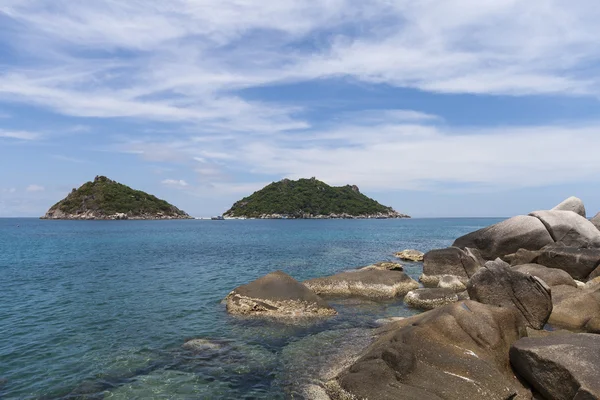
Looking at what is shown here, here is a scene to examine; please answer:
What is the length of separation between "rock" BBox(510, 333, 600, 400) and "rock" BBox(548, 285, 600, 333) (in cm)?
638

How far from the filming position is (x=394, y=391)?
1021 cm

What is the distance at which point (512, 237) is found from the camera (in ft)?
110

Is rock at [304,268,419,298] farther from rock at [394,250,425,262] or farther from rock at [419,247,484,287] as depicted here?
rock at [394,250,425,262]

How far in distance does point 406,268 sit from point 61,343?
2949cm

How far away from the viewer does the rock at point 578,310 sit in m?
15.8

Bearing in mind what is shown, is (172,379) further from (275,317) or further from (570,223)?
(570,223)

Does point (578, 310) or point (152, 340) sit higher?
point (578, 310)

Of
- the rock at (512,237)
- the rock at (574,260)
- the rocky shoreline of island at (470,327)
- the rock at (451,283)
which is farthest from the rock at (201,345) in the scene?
the rock at (512,237)

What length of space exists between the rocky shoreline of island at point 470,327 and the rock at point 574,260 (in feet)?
0.19

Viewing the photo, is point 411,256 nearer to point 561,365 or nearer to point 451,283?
point 451,283

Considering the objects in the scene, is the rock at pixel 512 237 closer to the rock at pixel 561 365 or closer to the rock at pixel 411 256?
the rock at pixel 411 256

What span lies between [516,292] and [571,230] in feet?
71.8

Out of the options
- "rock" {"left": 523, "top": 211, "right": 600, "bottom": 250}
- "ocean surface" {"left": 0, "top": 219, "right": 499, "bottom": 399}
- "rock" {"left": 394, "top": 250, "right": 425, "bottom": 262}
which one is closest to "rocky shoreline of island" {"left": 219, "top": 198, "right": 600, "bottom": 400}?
"ocean surface" {"left": 0, "top": 219, "right": 499, "bottom": 399}

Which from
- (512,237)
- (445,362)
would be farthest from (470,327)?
(512,237)
